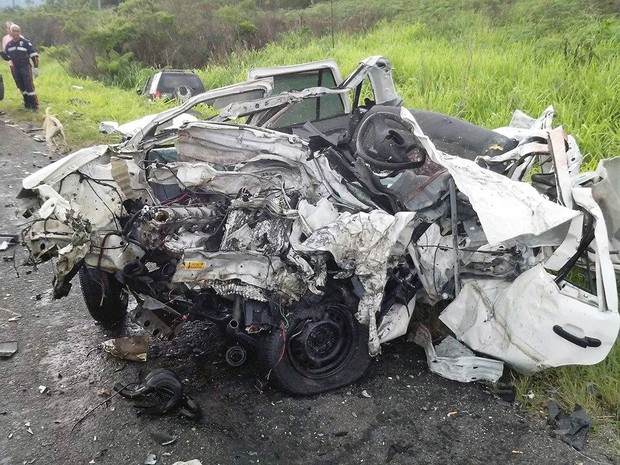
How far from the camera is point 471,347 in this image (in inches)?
130

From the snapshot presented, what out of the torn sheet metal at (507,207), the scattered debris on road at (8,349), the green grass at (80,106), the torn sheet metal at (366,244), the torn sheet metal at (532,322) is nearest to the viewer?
the torn sheet metal at (507,207)

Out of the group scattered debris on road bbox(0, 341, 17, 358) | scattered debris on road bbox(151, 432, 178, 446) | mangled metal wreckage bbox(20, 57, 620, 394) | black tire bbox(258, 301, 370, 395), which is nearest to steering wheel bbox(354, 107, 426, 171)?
mangled metal wreckage bbox(20, 57, 620, 394)

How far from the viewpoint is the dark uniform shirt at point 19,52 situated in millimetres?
10828

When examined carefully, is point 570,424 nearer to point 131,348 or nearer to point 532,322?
point 532,322

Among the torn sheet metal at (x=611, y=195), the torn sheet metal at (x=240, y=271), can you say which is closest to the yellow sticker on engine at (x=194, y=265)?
the torn sheet metal at (x=240, y=271)

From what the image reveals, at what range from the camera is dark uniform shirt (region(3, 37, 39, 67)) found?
35.5ft

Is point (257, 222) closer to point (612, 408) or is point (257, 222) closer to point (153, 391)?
point (153, 391)

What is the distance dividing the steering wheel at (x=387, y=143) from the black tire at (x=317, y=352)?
0.98 meters

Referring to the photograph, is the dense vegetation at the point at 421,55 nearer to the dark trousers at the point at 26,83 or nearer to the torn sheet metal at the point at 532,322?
the torn sheet metal at the point at 532,322

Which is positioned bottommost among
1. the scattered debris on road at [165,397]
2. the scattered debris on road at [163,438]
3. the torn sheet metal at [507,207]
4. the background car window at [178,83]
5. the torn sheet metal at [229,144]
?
the scattered debris on road at [163,438]

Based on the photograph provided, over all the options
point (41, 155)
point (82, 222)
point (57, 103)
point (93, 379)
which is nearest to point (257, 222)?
point (82, 222)

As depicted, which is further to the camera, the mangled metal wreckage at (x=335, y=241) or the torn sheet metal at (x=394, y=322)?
the torn sheet metal at (x=394, y=322)

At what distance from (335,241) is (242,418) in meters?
1.10

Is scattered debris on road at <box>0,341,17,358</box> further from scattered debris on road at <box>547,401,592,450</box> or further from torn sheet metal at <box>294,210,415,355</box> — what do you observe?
scattered debris on road at <box>547,401,592,450</box>
